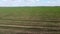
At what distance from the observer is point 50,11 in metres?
1.28

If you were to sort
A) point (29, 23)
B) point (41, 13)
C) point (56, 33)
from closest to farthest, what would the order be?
point (56, 33), point (29, 23), point (41, 13)

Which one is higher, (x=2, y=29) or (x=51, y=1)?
(x=51, y=1)

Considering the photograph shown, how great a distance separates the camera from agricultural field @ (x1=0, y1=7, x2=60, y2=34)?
1000mm

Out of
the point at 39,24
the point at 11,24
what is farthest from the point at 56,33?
the point at 11,24

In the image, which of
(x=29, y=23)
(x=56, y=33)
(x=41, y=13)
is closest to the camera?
(x=56, y=33)

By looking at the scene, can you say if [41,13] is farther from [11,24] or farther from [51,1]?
[11,24]

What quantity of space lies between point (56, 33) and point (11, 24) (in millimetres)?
383

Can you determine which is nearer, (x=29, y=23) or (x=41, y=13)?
(x=29, y=23)

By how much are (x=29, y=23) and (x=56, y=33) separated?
24 cm

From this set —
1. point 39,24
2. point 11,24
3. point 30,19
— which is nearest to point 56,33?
point 39,24

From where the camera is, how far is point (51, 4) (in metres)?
1.29

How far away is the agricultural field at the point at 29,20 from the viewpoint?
3.28 feet

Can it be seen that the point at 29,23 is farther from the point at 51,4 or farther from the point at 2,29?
the point at 51,4

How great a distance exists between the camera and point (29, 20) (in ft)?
3.66
